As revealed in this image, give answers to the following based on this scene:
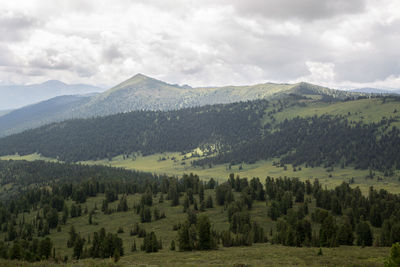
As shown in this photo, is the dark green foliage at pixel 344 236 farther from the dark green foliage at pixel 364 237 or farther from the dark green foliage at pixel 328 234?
the dark green foliage at pixel 328 234

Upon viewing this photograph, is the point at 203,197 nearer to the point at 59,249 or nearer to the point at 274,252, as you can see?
the point at 59,249

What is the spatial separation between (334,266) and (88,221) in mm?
102286

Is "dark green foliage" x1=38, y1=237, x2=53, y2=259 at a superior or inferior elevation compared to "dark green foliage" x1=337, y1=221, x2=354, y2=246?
superior

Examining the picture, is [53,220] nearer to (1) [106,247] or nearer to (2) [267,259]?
(1) [106,247]

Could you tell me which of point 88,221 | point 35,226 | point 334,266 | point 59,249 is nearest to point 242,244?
point 334,266

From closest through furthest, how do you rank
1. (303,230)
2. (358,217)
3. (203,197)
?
(303,230), (358,217), (203,197)

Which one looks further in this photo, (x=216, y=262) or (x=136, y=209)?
(x=136, y=209)

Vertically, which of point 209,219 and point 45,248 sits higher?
point 45,248

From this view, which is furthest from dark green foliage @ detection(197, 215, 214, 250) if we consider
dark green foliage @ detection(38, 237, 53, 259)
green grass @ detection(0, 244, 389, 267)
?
dark green foliage @ detection(38, 237, 53, 259)

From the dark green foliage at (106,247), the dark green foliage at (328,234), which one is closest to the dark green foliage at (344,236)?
the dark green foliage at (328,234)

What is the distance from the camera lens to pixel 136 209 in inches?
5118

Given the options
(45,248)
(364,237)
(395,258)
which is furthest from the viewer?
(364,237)

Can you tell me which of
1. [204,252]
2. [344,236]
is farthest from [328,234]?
[204,252]

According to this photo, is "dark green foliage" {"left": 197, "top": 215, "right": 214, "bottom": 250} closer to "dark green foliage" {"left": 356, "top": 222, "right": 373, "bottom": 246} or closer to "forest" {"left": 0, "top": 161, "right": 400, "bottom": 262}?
"forest" {"left": 0, "top": 161, "right": 400, "bottom": 262}
